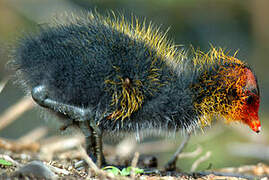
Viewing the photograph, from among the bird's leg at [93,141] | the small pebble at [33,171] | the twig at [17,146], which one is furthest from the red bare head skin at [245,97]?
the twig at [17,146]

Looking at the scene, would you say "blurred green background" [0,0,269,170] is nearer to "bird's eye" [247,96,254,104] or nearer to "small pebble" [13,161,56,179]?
"bird's eye" [247,96,254,104]

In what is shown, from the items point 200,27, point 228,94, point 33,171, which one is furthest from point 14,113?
point 200,27

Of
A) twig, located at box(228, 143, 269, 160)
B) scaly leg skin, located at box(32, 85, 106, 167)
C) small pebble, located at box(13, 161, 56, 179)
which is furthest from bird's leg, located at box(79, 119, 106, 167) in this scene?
twig, located at box(228, 143, 269, 160)

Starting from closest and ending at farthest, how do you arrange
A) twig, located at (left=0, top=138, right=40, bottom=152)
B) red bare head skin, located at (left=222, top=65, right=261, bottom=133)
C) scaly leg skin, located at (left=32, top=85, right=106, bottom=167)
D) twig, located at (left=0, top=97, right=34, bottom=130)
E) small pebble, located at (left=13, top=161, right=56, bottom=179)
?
small pebble, located at (left=13, top=161, right=56, bottom=179)
scaly leg skin, located at (left=32, top=85, right=106, bottom=167)
red bare head skin, located at (left=222, top=65, right=261, bottom=133)
twig, located at (left=0, top=138, right=40, bottom=152)
twig, located at (left=0, top=97, right=34, bottom=130)

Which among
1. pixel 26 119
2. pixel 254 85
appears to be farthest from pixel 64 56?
pixel 26 119

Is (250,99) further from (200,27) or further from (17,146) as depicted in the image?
(200,27)

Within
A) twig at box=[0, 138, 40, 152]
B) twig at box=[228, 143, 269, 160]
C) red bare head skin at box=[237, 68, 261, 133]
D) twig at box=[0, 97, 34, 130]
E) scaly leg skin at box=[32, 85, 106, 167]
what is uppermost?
red bare head skin at box=[237, 68, 261, 133]

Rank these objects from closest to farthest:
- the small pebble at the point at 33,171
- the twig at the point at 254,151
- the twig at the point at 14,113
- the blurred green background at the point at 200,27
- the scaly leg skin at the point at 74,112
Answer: the small pebble at the point at 33,171 → the scaly leg skin at the point at 74,112 → the twig at the point at 14,113 → the twig at the point at 254,151 → the blurred green background at the point at 200,27

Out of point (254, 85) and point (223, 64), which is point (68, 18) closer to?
point (223, 64)

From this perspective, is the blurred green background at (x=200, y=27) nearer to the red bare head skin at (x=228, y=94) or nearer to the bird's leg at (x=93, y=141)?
the red bare head skin at (x=228, y=94)

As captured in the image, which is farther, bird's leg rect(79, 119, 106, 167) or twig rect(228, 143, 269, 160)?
twig rect(228, 143, 269, 160)
